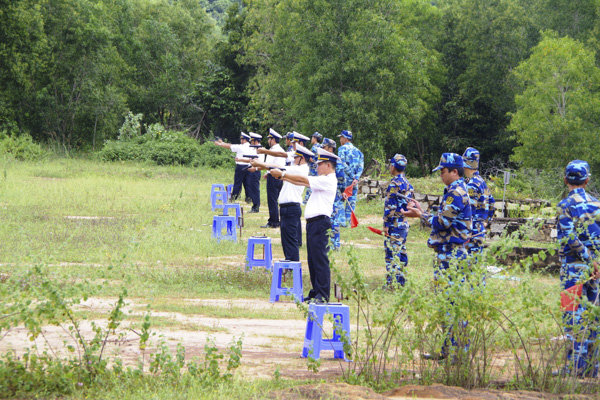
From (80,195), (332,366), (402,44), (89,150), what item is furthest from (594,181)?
(332,366)

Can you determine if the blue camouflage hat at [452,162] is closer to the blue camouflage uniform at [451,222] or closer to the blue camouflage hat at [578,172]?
the blue camouflage uniform at [451,222]

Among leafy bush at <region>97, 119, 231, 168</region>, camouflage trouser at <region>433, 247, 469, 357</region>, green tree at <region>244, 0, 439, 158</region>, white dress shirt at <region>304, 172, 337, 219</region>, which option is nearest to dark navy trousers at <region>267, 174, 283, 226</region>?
white dress shirt at <region>304, 172, 337, 219</region>

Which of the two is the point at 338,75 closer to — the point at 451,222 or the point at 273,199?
the point at 273,199

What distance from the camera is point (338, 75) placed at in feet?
90.2

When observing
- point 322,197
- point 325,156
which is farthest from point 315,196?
point 325,156

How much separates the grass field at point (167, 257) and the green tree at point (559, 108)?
60.4ft

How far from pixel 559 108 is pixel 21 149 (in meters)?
28.7

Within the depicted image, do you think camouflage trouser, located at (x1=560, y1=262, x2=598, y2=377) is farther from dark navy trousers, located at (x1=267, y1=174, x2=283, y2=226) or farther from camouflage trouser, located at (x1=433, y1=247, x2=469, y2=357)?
dark navy trousers, located at (x1=267, y1=174, x2=283, y2=226)

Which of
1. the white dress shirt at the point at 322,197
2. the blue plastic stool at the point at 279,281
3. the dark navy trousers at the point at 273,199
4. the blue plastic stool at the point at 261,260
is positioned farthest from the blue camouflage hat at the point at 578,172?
the dark navy trousers at the point at 273,199

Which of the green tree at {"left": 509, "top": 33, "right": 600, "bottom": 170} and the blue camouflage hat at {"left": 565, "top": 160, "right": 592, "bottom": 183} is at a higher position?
the green tree at {"left": 509, "top": 33, "right": 600, "bottom": 170}

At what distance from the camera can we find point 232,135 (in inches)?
1710

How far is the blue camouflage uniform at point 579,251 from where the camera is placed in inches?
223

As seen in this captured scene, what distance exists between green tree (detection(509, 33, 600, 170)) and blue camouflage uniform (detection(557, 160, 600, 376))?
3135cm

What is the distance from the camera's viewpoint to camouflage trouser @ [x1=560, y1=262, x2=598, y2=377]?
550 centimetres
